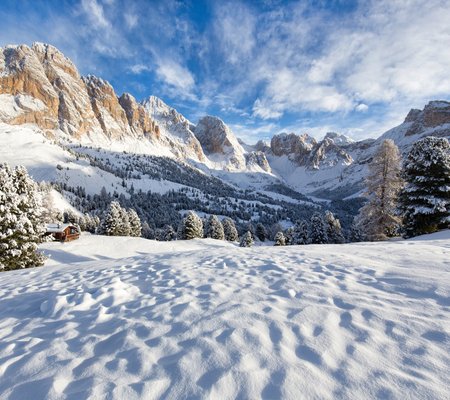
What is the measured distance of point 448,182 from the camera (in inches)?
697

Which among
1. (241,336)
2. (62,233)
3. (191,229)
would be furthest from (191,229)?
(241,336)

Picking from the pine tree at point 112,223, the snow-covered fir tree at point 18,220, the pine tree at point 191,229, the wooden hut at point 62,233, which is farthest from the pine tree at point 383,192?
the wooden hut at point 62,233

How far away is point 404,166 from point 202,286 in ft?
70.0

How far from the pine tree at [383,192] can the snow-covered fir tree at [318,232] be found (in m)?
18.2

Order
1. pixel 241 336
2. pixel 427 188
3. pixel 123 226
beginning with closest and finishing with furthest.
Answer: pixel 241 336 → pixel 427 188 → pixel 123 226

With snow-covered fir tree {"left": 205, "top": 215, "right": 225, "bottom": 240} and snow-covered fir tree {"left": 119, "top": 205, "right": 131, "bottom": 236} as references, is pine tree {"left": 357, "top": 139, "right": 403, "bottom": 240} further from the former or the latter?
snow-covered fir tree {"left": 119, "top": 205, "right": 131, "bottom": 236}

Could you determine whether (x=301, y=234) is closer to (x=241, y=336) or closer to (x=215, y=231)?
(x=215, y=231)

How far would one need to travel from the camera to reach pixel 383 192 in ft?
72.7

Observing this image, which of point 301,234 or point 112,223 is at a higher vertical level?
point 112,223

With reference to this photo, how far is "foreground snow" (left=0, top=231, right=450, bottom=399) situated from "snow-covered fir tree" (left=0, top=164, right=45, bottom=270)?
42.3ft

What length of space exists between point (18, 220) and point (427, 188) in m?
30.2

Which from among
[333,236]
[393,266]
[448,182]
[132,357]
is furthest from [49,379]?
[333,236]

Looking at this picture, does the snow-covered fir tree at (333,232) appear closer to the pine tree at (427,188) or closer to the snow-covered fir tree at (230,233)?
the pine tree at (427,188)

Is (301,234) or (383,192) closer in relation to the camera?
(383,192)
